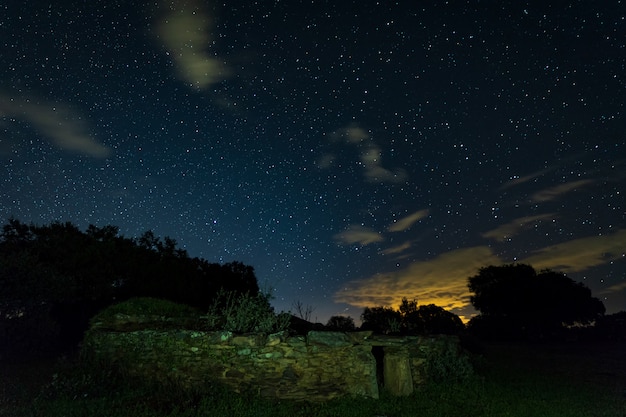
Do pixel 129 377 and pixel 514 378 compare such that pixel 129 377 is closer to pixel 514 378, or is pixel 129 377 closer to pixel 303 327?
pixel 303 327

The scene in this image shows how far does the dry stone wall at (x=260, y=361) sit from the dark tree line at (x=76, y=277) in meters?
3.72

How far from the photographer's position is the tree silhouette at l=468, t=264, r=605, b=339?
135ft

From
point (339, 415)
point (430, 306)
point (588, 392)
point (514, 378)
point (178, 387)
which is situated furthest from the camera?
point (430, 306)

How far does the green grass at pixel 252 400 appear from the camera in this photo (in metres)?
9.43

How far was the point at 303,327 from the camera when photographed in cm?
1841

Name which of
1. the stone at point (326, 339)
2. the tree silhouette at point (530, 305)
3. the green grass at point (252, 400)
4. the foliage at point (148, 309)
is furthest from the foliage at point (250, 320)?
the tree silhouette at point (530, 305)

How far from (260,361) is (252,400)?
111 cm

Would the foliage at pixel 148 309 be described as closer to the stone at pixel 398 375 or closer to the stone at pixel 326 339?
the stone at pixel 326 339

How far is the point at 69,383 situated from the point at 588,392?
50.2 ft

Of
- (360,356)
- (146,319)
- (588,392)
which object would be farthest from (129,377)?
(588,392)

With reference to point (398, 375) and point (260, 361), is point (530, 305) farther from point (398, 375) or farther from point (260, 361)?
point (260, 361)

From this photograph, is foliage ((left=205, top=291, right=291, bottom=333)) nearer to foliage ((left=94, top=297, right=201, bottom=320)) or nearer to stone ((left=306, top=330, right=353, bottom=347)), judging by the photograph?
stone ((left=306, top=330, right=353, bottom=347))

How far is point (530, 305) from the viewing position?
4247 cm

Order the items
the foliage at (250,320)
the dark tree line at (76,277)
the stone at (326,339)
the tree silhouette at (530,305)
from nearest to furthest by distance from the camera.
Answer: the stone at (326,339)
the foliage at (250,320)
the dark tree line at (76,277)
the tree silhouette at (530,305)
